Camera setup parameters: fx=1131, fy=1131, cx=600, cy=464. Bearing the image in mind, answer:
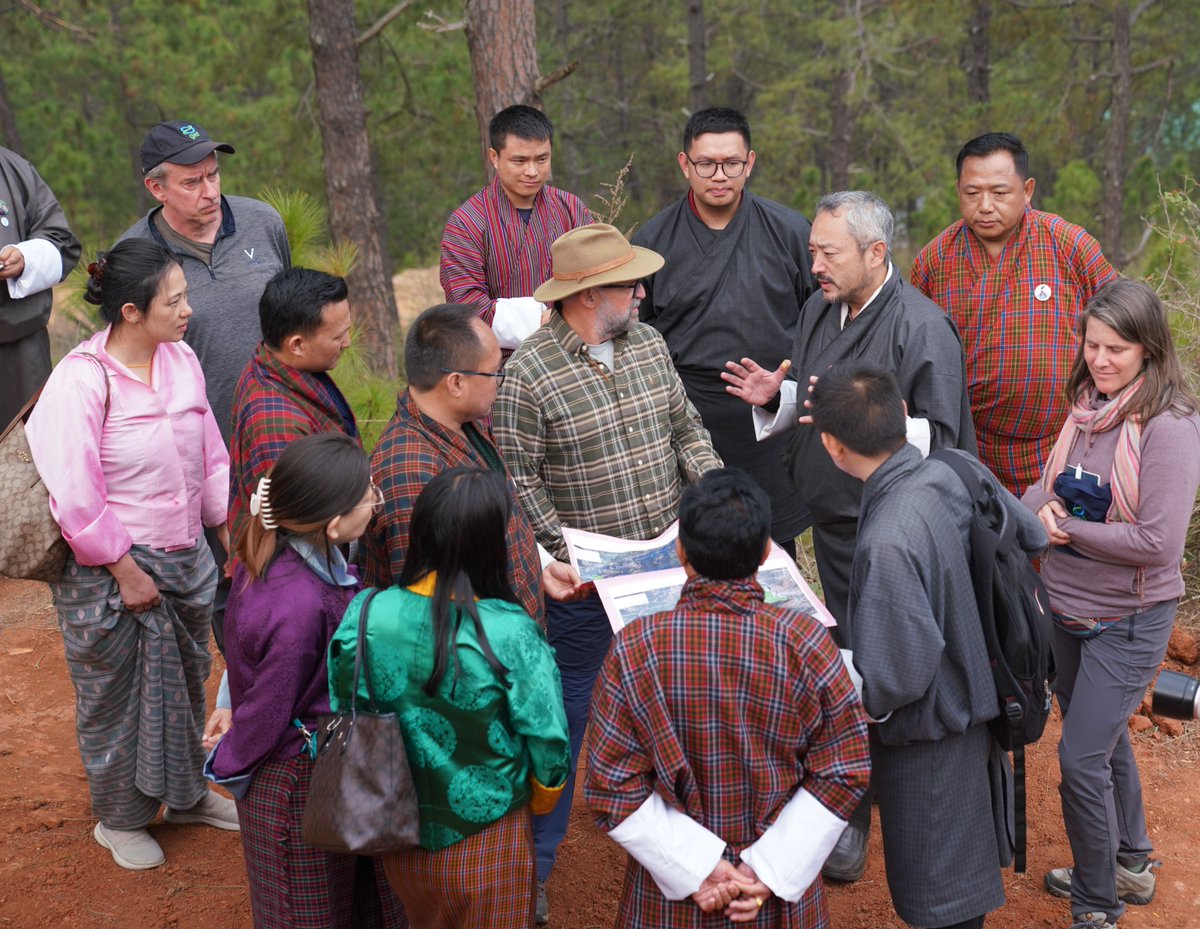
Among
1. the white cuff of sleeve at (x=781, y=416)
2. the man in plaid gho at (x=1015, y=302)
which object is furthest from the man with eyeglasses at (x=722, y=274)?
the man in plaid gho at (x=1015, y=302)

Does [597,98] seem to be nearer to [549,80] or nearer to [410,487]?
[549,80]

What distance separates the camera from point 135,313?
3.28 meters

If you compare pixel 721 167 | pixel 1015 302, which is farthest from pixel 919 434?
pixel 721 167

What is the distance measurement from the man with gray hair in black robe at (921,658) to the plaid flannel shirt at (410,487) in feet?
2.74

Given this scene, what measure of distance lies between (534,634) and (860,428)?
0.87 m

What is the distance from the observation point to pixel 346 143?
9.28 metres

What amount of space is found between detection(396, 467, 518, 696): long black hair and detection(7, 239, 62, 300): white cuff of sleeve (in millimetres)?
2737

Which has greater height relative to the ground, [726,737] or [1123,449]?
[1123,449]

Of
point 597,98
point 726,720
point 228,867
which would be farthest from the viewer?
point 597,98

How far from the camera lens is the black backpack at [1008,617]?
2527mm

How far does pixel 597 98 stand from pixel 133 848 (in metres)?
18.5

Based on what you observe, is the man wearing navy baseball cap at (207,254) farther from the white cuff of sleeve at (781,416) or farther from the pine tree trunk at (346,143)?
the pine tree trunk at (346,143)

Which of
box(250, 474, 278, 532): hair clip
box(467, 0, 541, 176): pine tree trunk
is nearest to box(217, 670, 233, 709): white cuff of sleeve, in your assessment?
box(250, 474, 278, 532): hair clip

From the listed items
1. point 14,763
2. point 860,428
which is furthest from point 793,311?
point 14,763
